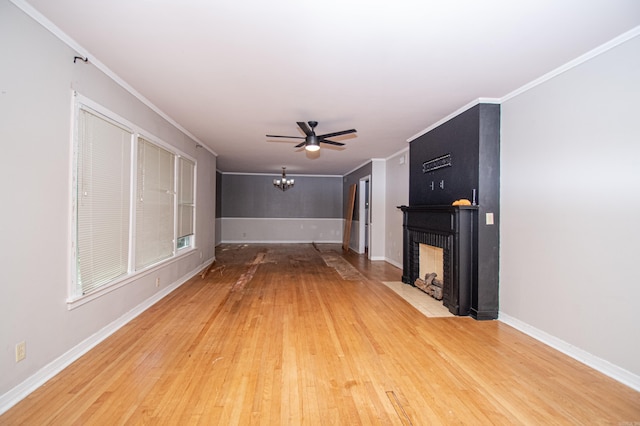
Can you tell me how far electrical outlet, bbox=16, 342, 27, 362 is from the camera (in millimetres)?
1897

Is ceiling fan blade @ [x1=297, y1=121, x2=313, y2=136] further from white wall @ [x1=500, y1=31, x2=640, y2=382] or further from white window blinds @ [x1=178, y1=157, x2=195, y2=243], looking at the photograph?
white wall @ [x1=500, y1=31, x2=640, y2=382]

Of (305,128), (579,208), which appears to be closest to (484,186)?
(579,208)

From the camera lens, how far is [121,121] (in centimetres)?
303

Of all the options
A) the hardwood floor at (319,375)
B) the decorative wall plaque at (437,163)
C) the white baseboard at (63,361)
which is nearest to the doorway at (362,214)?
the decorative wall plaque at (437,163)

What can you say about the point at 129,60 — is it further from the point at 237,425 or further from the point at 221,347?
the point at 237,425

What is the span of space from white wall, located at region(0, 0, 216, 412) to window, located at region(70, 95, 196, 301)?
0.15 meters

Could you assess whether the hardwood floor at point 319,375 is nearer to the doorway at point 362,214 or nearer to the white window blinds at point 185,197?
the white window blinds at point 185,197

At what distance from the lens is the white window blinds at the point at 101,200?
250 centimetres

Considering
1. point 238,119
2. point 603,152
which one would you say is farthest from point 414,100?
point 238,119

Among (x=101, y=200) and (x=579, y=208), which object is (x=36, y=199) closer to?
(x=101, y=200)

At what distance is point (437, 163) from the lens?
14.1ft

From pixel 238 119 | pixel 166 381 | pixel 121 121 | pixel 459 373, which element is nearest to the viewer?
pixel 166 381

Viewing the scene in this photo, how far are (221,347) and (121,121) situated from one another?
8.11 ft

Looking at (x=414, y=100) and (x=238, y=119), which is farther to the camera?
(x=238, y=119)
